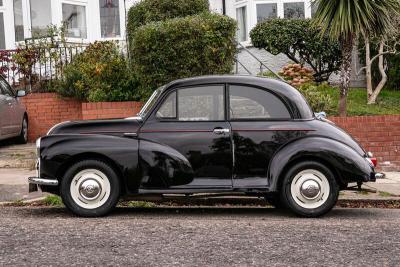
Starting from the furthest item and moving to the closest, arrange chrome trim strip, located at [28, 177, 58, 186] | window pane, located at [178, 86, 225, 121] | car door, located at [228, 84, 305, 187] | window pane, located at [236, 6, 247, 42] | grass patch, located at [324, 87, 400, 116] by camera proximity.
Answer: window pane, located at [236, 6, 247, 42], grass patch, located at [324, 87, 400, 116], window pane, located at [178, 86, 225, 121], car door, located at [228, 84, 305, 187], chrome trim strip, located at [28, 177, 58, 186]

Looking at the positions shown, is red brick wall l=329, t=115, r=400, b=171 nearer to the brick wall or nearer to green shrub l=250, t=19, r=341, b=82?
green shrub l=250, t=19, r=341, b=82

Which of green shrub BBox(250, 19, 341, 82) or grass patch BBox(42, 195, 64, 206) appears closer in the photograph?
grass patch BBox(42, 195, 64, 206)

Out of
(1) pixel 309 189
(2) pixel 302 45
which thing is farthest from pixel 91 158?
(2) pixel 302 45

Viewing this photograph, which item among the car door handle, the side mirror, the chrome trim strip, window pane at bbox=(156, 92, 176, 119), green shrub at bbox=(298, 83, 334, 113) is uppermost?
the side mirror

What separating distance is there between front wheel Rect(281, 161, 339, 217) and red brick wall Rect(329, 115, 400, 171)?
15.2 feet

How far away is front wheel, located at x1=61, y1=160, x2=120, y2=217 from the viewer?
24.8 feet

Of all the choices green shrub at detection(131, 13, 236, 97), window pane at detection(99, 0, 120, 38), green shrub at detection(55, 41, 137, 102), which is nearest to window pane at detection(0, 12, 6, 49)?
window pane at detection(99, 0, 120, 38)

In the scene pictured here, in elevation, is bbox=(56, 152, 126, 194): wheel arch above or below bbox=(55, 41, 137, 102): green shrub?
below

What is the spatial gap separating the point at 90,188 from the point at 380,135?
6449mm

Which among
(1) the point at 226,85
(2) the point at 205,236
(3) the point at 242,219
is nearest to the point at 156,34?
(1) the point at 226,85

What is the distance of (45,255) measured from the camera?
19.0 ft

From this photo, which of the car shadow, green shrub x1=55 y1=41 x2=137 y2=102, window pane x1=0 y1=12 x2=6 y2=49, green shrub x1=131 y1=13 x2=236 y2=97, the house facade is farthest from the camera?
window pane x1=0 y1=12 x2=6 y2=49

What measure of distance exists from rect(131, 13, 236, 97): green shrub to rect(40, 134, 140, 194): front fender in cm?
523

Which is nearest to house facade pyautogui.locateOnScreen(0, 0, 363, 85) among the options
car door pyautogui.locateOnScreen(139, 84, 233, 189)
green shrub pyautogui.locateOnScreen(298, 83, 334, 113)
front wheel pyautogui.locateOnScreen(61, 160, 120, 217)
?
green shrub pyautogui.locateOnScreen(298, 83, 334, 113)
